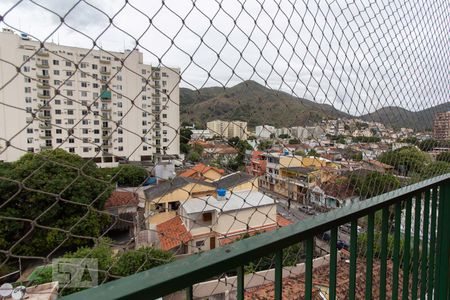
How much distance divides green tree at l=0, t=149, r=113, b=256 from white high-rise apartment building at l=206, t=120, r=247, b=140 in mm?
272

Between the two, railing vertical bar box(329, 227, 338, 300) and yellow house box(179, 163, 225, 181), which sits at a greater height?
yellow house box(179, 163, 225, 181)

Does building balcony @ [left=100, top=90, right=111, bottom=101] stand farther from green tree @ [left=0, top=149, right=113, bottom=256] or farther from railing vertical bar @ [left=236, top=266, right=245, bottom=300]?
railing vertical bar @ [left=236, top=266, right=245, bottom=300]

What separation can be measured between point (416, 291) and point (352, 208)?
66 centimetres

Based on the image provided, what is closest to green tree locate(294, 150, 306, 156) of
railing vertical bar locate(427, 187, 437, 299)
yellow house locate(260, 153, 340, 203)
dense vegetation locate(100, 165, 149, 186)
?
yellow house locate(260, 153, 340, 203)

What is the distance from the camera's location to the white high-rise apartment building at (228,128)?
72 centimetres

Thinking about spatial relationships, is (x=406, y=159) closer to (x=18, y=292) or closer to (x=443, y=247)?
(x=443, y=247)

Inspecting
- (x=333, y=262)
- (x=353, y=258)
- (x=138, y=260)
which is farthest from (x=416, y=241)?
(x=138, y=260)

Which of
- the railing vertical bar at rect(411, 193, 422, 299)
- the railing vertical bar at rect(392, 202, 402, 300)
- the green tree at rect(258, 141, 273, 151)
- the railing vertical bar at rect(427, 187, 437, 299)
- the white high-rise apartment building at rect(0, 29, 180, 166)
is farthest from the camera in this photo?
the railing vertical bar at rect(427, 187, 437, 299)

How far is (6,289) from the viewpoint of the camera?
496mm

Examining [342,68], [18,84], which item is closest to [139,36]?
[18,84]

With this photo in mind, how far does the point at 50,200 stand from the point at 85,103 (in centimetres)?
19

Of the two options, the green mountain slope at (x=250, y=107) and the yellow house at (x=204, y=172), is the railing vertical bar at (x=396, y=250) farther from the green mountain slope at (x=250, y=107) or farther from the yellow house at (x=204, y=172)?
the yellow house at (x=204, y=172)

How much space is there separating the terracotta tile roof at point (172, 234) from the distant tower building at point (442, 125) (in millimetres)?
1840

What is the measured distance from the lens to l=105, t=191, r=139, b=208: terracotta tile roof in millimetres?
584
